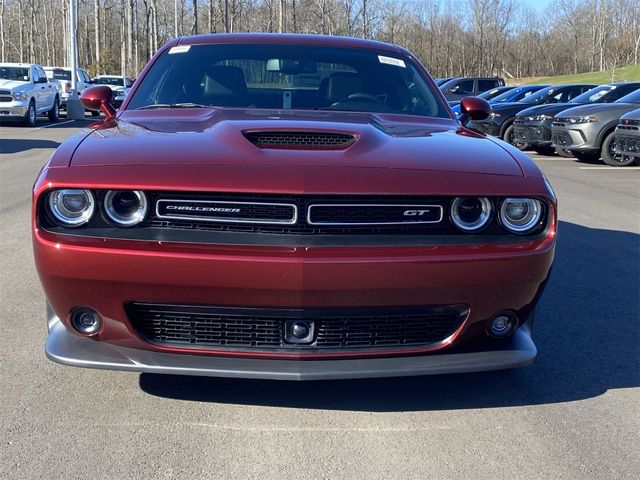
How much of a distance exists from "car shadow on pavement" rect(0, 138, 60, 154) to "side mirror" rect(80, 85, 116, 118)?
37.6 feet

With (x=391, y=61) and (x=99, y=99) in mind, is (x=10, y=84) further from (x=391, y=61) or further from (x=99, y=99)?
(x=391, y=61)

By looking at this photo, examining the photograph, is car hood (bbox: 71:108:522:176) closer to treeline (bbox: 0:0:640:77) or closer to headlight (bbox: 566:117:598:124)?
headlight (bbox: 566:117:598:124)

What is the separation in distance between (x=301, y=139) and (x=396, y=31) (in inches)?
2200

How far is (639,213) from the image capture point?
29.9 ft

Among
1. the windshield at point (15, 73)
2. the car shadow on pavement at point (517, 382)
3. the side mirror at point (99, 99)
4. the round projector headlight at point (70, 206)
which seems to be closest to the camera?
the round projector headlight at point (70, 206)

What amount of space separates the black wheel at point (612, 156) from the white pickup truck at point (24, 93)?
615 inches

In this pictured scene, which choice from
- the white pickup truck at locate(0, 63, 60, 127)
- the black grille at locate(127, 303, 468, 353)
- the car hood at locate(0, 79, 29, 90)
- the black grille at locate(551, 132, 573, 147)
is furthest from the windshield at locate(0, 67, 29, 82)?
the black grille at locate(127, 303, 468, 353)

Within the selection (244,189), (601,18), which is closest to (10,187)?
(244,189)

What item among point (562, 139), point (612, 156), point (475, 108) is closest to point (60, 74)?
point (562, 139)

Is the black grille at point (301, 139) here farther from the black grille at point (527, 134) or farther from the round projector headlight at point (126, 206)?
the black grille at point (527, 134)

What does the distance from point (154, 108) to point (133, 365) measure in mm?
1746

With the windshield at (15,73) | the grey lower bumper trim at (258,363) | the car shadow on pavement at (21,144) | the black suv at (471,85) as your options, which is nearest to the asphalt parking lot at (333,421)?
the grey lower bumper trim at (258,363)

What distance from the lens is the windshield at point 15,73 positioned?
22766mm

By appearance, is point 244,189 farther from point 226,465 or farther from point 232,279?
point 226,465
